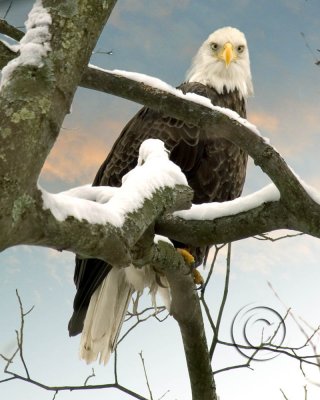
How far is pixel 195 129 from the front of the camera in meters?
5.31

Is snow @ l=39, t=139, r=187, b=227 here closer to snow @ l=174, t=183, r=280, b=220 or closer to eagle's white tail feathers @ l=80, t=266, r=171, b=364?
snow @ l=174, t=183, r=280, b=220

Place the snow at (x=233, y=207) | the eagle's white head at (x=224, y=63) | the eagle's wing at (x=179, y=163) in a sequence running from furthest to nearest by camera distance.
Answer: the eagle's white head at (x=224, y=63) → the eagle's wing at (x=179, y=163) → the snow at (x=233, y=207)

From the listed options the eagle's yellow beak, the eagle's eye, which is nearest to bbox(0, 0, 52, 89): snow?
the eagle's yellow beak

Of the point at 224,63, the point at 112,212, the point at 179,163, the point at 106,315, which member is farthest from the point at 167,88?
the point at 224,63

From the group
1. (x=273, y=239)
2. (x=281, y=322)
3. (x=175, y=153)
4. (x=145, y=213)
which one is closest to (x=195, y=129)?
(x=175, y=153)

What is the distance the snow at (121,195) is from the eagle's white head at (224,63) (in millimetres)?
3018

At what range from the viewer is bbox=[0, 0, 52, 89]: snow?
214 centimetres

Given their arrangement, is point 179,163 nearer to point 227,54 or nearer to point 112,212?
point 227,54

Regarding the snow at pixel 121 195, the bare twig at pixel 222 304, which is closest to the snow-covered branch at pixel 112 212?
the snow at pixel 121 195

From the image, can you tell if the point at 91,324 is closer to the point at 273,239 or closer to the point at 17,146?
the point at 273,239

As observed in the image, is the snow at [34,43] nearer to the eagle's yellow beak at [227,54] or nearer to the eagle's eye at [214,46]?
the eagle's yellow beak at [227,54]

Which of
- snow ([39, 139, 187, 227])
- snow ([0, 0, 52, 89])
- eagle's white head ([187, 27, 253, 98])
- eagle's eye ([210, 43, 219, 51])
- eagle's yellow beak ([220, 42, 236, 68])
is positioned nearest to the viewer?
snow ([0, 0, 52, 89])

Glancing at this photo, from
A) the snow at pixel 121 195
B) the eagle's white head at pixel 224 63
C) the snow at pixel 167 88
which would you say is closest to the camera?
the snow at pixel 121 195

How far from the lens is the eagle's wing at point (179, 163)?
16.6ft
